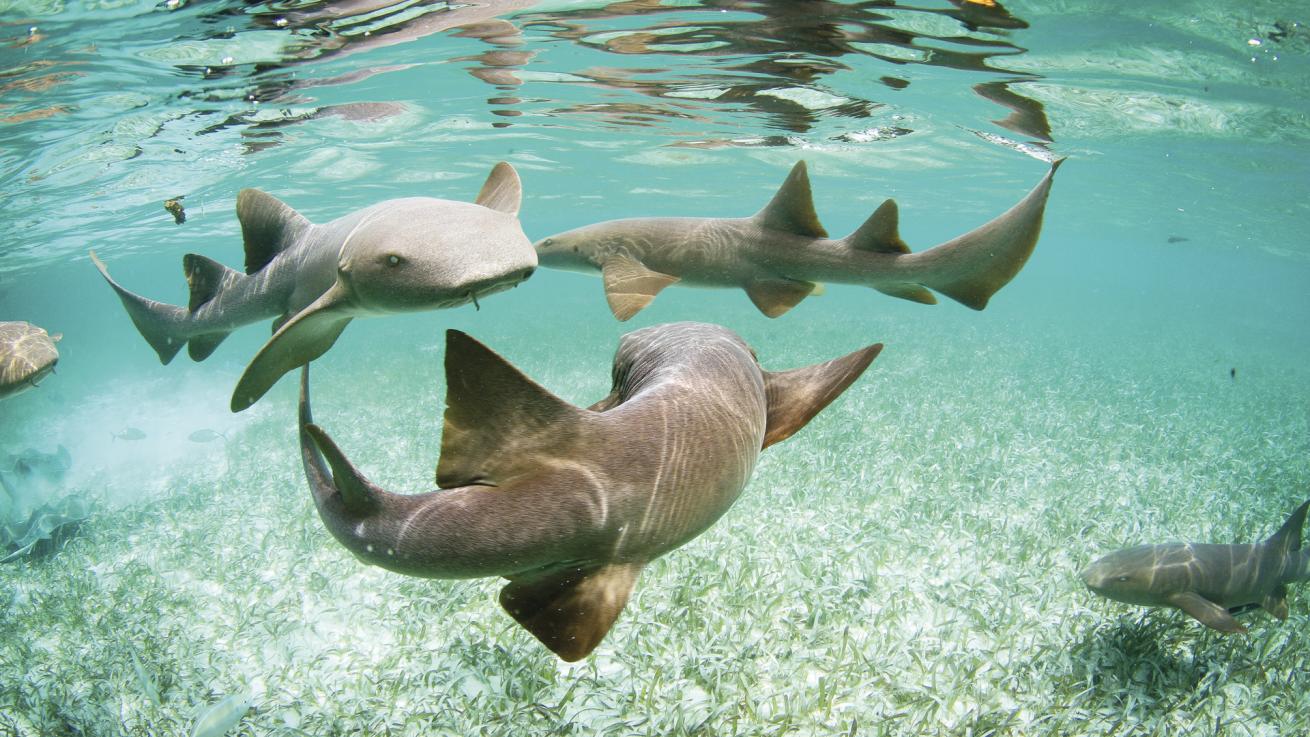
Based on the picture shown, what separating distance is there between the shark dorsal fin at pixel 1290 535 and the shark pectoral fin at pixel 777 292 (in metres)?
4.28

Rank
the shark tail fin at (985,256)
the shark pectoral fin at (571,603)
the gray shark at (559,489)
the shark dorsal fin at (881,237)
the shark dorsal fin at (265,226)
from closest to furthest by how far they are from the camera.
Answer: the gray shark at (559,489)
the shark pectoral fin at (571,603)
the shark tail fin at (985,256)
the shark dorsal fin at (265,226)
the shark dorsal fin at (881,237)

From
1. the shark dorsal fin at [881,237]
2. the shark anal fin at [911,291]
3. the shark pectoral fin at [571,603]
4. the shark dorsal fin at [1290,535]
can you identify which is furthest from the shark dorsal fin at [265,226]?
the shark dorsal fin at [1290,535]

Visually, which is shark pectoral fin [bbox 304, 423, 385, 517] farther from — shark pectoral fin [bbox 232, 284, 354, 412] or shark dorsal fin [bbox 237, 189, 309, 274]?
shark dorsal fin [bbox 237, 189, 309, 274]

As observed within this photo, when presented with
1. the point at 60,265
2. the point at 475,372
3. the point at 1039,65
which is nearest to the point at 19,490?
the point at 475,372

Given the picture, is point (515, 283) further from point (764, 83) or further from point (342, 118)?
point (342, 118)

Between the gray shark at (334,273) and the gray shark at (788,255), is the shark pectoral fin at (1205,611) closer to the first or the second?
the gray shark at (788,255)

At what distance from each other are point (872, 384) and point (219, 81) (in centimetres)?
1553

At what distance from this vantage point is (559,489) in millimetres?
1800

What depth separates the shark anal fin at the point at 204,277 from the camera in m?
4.06

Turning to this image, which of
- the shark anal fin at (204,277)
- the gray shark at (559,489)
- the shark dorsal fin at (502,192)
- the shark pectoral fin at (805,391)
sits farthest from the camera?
the shark anal fin at (204,277)

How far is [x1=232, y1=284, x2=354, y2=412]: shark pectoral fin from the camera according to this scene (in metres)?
2.80

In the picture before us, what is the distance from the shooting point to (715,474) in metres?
1.94

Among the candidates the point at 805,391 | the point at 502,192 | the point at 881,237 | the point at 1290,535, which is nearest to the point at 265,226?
the point at 502,192

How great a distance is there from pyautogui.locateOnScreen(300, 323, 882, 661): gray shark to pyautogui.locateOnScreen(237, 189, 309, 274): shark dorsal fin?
2.25 m
